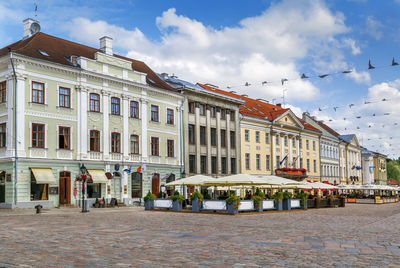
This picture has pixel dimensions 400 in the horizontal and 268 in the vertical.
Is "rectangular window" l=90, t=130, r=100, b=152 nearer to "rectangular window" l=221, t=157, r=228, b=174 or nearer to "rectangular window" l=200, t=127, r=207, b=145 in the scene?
"rectangular window" l=200, t=127, r=207, b=145

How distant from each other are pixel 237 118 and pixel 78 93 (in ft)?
70.1

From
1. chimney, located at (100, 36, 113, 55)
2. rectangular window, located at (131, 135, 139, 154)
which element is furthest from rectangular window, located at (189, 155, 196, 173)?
chimney, located at (100, 36, 113, 55)

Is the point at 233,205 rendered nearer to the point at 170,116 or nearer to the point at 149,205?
the point at 149,205

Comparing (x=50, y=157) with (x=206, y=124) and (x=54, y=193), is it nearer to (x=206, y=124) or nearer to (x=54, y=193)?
(x=54, y=193)

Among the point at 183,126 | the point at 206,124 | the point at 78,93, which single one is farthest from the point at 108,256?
the point at 206,124

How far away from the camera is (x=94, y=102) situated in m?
36.8

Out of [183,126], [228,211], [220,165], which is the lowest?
[228,211]

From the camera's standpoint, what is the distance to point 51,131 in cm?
3350

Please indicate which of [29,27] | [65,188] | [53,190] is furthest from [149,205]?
[29,27]

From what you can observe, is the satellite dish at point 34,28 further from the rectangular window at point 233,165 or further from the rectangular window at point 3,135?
the rectangular window at point 233,165

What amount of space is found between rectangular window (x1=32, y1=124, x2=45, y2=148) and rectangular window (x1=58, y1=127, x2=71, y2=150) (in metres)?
1.42

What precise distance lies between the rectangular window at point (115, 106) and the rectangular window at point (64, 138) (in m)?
4.72

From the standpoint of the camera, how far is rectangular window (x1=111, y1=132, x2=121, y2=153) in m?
38.1

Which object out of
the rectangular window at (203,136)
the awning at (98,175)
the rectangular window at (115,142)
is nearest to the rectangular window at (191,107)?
the rectangular window at (203,136)
